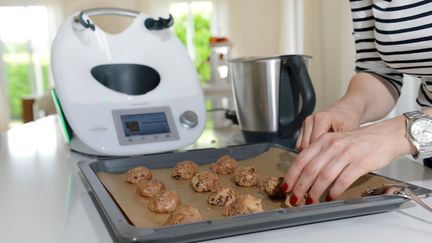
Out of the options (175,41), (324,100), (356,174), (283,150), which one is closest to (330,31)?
(324,100)

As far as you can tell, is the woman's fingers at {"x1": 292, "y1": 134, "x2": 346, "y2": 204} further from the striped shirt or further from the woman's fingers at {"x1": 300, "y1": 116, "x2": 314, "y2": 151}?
the striped shirt

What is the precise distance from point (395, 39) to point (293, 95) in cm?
25

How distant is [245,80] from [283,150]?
0.22 meters

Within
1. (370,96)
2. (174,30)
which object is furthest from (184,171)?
(174,30)

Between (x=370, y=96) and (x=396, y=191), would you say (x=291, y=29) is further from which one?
(x=396, y=191)

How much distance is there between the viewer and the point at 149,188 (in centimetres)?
66

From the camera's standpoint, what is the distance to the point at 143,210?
60 cm

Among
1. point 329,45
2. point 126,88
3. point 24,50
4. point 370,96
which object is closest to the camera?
point 370,96

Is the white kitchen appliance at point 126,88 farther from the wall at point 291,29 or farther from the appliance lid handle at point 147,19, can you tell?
the wall at point 291,29

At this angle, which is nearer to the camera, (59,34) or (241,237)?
(241,237)

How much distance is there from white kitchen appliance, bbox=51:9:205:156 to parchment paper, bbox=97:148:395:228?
0.50 feet

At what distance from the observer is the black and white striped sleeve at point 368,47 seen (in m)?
0.89

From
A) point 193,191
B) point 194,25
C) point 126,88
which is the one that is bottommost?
point 193,191

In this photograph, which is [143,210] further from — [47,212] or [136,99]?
[136,99]
